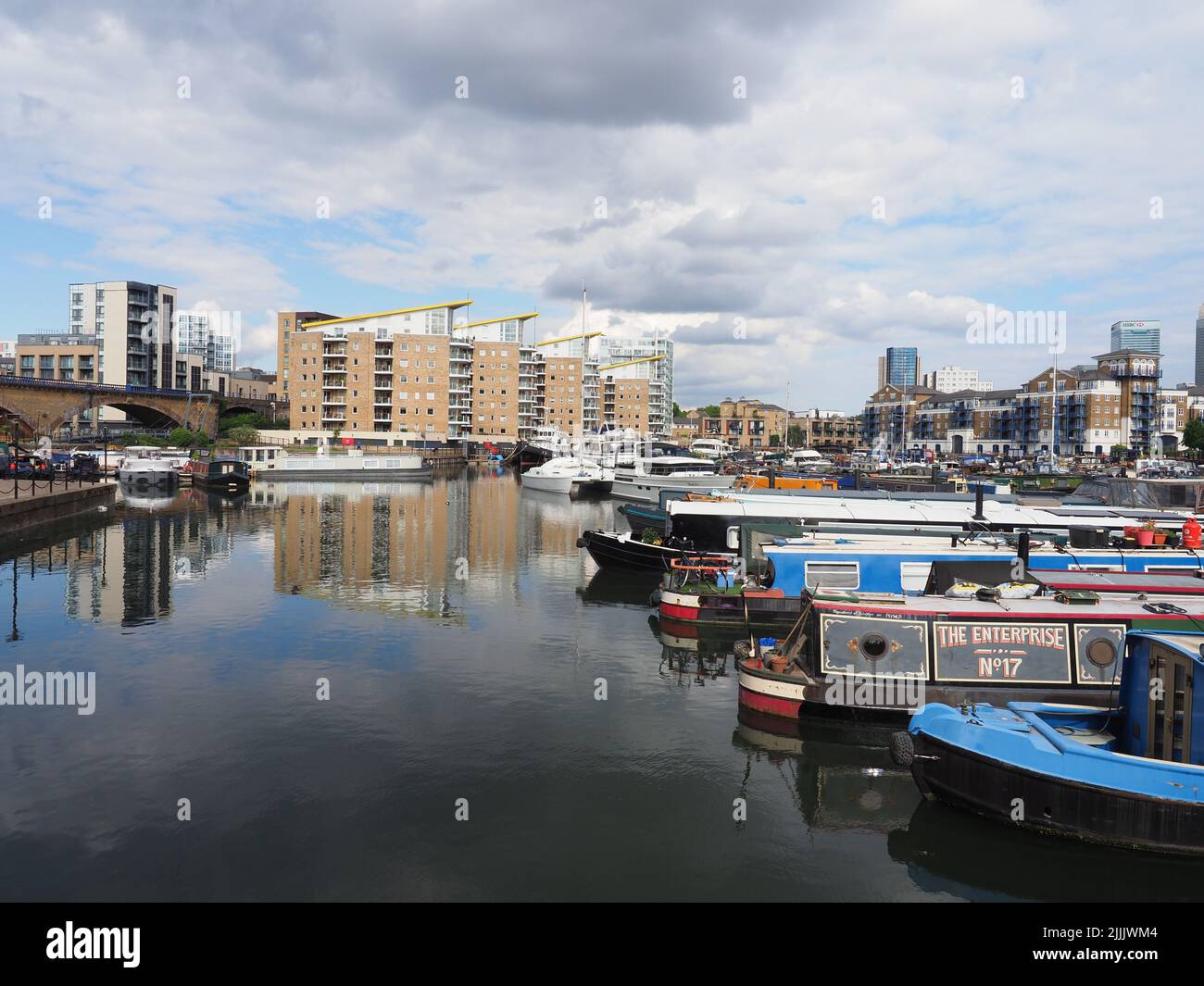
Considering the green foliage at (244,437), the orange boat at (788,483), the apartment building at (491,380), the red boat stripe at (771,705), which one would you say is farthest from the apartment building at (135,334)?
the red boat stripe at (771,705)

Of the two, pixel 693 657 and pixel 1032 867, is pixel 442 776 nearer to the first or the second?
pixel 1032 867

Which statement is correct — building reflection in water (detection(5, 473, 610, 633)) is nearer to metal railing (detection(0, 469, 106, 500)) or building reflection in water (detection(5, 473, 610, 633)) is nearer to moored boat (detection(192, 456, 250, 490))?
metal railing (detection(0, 469, 106, 500))

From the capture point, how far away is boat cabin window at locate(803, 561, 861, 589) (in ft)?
77.9

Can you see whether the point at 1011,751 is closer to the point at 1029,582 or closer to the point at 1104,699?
the point at 1104,699

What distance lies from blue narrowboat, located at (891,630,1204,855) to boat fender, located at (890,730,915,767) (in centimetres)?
2

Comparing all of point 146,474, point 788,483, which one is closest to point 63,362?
point 146,474

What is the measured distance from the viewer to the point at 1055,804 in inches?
473

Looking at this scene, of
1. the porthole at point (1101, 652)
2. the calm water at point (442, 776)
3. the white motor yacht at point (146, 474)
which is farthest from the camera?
the white motor yacht at point (146, 474)

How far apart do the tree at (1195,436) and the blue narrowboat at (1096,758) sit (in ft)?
454

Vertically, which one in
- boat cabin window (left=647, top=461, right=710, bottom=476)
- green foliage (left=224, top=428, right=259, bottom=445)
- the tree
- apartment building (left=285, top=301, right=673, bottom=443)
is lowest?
boat cabin window (left=647, top=461, right=710, bottom=476)

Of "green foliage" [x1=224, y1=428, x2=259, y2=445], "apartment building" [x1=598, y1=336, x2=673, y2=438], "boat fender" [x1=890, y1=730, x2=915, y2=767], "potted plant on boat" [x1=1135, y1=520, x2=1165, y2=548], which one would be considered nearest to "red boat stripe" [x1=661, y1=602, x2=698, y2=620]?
"boat fender" [x1=890, y1=730, x2=915, y2=767]

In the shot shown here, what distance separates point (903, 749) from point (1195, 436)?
145 m

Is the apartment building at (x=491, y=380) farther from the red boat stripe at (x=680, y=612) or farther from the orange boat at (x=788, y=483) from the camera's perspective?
the red boat stripe at (x=680, y=612)

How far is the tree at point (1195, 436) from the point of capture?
12650 cm
